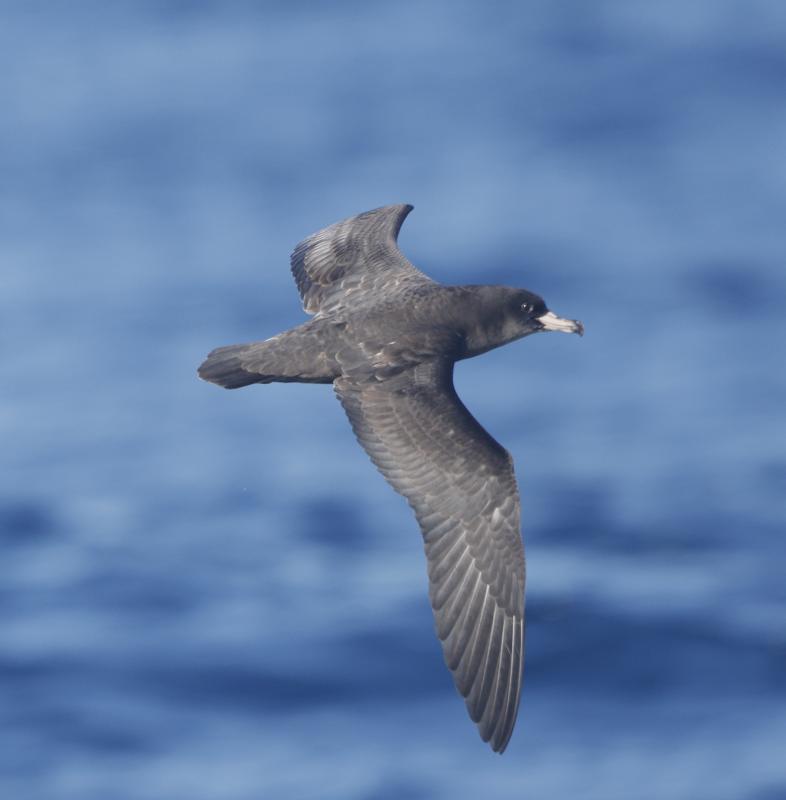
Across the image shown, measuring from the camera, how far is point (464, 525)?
12.3 meters

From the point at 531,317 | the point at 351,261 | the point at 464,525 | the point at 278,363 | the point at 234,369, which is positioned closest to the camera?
the point at 464,525

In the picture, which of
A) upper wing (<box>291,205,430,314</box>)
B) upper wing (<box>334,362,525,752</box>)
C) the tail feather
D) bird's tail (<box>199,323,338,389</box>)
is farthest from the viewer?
upper wing (<box>291,205,430,314</box>)

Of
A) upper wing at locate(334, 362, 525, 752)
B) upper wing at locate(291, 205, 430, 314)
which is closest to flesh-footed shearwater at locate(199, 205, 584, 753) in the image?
upper wing at locate(334, 362, 525, 752)

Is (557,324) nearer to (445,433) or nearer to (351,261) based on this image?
(445,433)

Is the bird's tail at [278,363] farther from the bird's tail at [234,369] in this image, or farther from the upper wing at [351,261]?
the upper wing at [351,261]

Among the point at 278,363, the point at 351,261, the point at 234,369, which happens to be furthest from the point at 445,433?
the point at 351,261

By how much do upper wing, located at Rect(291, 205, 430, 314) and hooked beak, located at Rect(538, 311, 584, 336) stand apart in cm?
87

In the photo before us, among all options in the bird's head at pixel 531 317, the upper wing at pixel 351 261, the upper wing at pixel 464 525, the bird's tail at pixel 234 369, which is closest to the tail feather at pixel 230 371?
the bird's tail at pixel 234 369

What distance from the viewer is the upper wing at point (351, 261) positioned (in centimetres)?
1361

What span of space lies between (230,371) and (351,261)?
66.1 inches

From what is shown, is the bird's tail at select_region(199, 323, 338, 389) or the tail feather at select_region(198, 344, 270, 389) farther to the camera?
the tail feather at select_region(198, 344, 270, 389)

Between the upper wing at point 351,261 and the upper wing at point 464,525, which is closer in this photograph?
the upper wing at point 464,525

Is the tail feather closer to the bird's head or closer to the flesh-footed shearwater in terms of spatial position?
the flesh-footed shearwater

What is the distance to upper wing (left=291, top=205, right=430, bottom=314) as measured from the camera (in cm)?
1361
